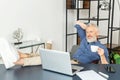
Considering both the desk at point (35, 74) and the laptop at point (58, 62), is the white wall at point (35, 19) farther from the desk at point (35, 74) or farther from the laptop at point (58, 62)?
the laptop at point (58, 62)

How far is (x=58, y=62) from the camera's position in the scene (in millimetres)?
1687

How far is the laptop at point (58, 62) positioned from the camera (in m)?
1.63

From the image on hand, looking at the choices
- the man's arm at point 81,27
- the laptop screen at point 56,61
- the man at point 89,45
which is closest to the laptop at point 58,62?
the laptop screen at point 56,61

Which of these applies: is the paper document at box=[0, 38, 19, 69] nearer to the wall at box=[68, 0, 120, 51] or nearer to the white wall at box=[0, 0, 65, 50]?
the white wall at box=[0, 0, 65, 50]

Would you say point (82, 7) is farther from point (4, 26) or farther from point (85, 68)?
point (85, 68)

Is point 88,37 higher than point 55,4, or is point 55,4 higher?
point 55,4

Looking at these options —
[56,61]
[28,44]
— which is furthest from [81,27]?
[28,44]

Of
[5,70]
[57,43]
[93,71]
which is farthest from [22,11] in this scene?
[93,71]

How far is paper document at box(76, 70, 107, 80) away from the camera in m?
1.56

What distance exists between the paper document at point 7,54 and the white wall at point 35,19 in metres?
1.24

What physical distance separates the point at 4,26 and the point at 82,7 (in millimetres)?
1838

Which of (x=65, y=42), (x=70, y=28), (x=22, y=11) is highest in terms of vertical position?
(x=22, y=11)

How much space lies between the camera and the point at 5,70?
5.92 ft

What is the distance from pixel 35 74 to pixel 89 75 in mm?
449
